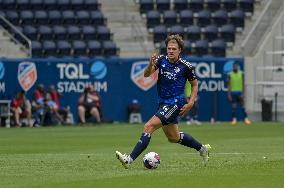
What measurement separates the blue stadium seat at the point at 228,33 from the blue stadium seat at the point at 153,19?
282cm

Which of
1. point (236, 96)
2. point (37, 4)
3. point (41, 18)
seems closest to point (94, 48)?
point (41, 18)

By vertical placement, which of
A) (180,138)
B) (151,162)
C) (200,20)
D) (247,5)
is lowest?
(151,162)

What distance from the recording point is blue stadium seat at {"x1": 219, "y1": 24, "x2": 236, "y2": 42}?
42.8 meters

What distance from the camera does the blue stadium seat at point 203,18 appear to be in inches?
1710

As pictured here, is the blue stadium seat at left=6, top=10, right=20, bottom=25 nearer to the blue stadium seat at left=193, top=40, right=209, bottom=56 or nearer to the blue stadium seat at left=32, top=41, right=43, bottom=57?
the blue stadium seat at left=32, top=41, right=43, bottom=57

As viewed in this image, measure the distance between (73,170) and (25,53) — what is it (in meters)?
26.6

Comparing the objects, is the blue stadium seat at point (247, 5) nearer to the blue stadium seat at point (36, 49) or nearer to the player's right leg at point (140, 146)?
the blue stadium seat at point (36, 49)

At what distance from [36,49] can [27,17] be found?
1.79m

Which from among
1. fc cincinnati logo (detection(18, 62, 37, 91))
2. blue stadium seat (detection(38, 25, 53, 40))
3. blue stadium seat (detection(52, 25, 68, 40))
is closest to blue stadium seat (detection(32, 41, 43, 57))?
blue stadium seat (detection(38, 25, 53, 40))

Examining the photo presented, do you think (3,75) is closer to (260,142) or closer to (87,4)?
(87,4)

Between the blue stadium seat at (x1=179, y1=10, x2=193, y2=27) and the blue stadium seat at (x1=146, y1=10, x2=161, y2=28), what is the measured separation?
3.17 feet

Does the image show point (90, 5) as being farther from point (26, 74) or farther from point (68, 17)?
point (26, 74)

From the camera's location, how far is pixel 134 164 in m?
16.3

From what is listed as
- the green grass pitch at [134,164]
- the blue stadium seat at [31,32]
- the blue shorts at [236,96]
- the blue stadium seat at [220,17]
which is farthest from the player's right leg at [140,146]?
the blue stadium seat at [220,17]
